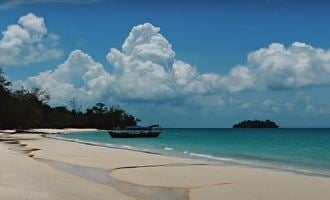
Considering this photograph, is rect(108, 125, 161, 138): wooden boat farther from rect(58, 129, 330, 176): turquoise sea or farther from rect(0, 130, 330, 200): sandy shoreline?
Answer: rect(0, 130, 330, 200): sandy shoreline

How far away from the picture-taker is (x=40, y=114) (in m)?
137

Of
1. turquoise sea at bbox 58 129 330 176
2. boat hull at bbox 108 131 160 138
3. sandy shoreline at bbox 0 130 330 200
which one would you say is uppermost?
boat hull at bbox 108 131 160 138

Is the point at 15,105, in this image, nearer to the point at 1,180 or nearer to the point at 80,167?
the point at 80,167

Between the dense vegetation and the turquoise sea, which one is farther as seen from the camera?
the dense vegetation

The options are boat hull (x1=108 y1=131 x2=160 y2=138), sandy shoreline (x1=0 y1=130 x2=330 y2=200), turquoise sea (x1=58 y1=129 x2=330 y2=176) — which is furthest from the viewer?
boat hull (x1=108 y1=131 x2=160 y2=138)

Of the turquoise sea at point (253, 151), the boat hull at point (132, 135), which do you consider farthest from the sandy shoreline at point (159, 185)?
the boat hull at point (132, 135)

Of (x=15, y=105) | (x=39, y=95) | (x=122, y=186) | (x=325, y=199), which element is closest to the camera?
(x=325, y=199)

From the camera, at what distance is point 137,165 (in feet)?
92.5

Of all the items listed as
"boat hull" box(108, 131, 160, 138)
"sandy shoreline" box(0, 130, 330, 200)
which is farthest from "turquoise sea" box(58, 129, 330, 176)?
"boat hull" box(108, 131, 160, 138)

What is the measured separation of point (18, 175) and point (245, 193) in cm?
830

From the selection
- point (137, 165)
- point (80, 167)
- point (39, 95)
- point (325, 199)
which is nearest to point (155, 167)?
point (137, 165)

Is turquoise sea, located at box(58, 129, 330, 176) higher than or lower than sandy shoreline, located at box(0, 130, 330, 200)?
higher

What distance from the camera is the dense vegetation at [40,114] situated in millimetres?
118106

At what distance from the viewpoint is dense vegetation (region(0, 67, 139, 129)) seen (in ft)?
387
